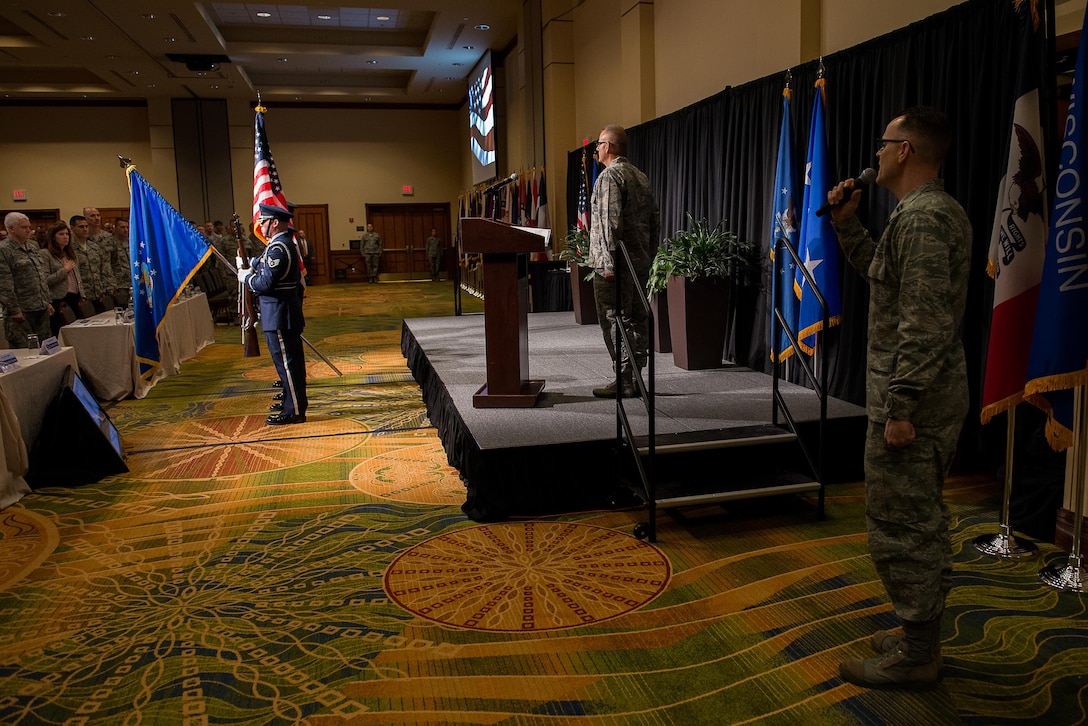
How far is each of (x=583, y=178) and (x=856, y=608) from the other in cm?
810

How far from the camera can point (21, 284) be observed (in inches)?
260

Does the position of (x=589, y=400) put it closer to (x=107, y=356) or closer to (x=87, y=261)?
(x=107, y=356)

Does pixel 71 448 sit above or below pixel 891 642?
above

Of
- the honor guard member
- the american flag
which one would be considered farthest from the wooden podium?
Answer: the american flag

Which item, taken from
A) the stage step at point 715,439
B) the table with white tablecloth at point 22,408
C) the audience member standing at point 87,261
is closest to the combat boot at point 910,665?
the stage step at point 715,439

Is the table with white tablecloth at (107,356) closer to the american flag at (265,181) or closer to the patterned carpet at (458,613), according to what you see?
the american flag at (265,181)

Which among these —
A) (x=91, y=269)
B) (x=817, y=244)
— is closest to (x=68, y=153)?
(x=91, y=269)

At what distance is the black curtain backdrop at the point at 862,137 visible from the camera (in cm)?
382

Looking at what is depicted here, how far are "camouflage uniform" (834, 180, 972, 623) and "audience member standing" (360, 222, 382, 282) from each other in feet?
65.4

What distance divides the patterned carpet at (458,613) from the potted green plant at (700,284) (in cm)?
179

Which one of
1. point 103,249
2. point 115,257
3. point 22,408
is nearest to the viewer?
point 22,408

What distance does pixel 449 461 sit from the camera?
184 inches

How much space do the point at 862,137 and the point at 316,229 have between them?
61.1 ft

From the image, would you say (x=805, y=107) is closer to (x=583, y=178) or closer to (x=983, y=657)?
(x=983, y=657)
